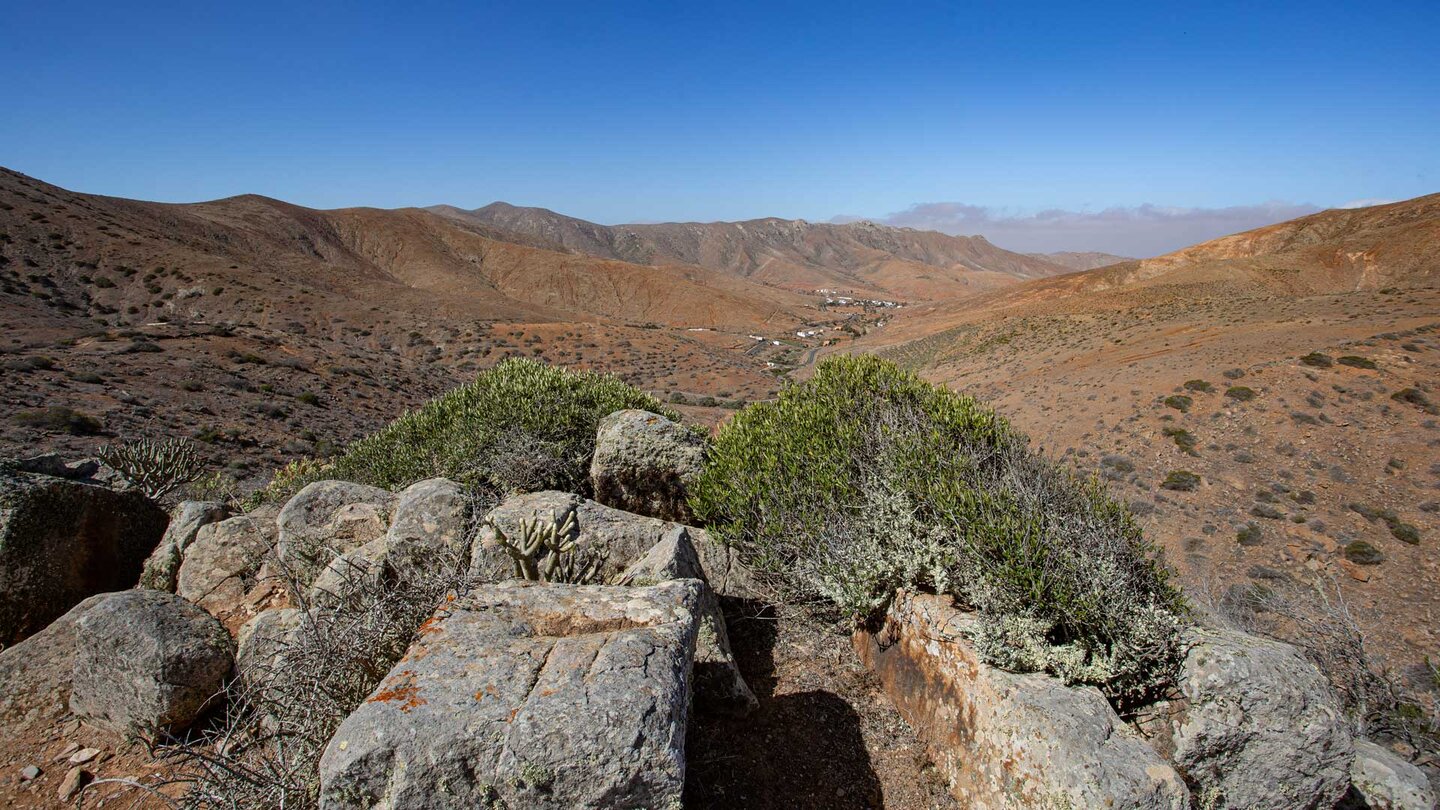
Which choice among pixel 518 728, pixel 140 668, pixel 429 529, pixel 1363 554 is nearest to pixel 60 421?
pixel 140 668

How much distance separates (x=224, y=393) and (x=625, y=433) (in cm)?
2429

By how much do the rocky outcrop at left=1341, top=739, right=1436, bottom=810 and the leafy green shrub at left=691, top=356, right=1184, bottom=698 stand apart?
1.65 m

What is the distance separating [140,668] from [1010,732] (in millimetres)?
6012

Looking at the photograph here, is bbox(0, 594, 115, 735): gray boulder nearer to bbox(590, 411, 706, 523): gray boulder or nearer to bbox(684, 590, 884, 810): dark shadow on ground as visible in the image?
bbox(590, 411, 706, 523): gray boulder

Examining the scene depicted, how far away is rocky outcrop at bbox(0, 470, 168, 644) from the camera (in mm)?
5090

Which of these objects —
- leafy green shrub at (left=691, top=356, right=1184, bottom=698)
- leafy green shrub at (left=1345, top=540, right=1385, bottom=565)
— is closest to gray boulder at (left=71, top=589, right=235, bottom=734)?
leafy green shrub at (left=691, top=356, right=1184, bottom=698)

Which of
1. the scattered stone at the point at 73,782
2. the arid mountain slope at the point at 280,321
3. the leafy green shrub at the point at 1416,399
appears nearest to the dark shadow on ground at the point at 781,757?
the scattered stone at the point at 73,782

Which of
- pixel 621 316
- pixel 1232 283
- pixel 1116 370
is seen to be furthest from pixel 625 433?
pixel 621 316

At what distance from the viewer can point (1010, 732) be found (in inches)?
154

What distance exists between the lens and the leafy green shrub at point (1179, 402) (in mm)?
18419

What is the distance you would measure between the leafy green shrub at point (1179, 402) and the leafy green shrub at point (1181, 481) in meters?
3.54

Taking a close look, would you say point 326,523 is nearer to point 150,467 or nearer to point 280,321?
point 150,467

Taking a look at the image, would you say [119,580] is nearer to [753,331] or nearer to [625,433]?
[625,433]

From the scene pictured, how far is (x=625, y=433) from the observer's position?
25.1 ft
